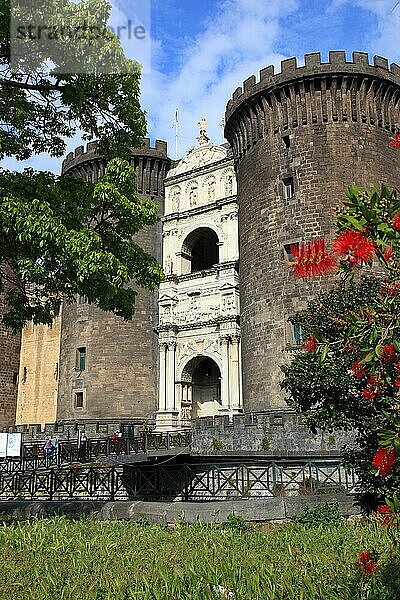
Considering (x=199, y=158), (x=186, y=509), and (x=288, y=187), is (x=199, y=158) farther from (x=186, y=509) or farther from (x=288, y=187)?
(x=186, y=509)

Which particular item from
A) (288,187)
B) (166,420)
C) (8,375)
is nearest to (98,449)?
(166,420)

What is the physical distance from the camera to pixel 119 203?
38.9ft

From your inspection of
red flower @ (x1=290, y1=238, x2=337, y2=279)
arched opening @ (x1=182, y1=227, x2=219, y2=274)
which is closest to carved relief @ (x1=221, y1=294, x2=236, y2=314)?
arched opening @ (x1=182, y1=227, x2=219, y2=274)

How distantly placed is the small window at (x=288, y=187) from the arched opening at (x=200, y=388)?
9946 millimetres

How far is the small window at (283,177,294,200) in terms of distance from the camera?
28.4 metres

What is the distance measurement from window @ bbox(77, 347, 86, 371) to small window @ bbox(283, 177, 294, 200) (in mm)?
14964

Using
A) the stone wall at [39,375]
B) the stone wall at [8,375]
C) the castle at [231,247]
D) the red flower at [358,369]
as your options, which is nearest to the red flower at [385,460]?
the red flower at [358,369]

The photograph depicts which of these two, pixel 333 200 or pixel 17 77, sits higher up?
pixel 333 200

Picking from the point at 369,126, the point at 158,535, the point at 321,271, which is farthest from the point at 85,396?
the point at 321,271

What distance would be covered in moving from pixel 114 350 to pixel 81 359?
7.97ft

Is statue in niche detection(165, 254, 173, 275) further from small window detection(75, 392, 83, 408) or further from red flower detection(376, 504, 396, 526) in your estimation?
red flower detection(376, 504, 396, 526)

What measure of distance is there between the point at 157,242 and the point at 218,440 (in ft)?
55.4

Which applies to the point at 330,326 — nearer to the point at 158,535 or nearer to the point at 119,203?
the point at 119,203

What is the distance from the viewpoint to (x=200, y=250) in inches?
1515
